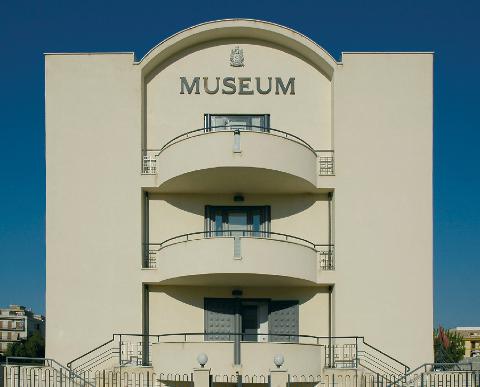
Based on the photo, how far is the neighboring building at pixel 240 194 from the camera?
81.0ft

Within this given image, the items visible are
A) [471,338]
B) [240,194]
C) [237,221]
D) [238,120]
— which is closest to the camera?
[240,194]

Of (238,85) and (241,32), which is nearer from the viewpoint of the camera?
(241,32)

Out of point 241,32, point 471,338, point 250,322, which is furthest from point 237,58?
point 471,338

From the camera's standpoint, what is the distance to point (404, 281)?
25047 mm

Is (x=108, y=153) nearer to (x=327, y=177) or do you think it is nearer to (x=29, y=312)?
(x=327, y=177)

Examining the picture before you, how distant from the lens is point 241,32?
26.9 m

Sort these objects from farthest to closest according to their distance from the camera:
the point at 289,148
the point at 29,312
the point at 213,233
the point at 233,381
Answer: the point at 29,312 → the point at 213,233 → the point at 289,148 → the point at 233,381

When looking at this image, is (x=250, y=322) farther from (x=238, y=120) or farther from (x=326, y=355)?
(x=238, y=120)

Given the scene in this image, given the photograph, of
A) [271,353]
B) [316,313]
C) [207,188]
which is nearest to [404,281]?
[316,313]

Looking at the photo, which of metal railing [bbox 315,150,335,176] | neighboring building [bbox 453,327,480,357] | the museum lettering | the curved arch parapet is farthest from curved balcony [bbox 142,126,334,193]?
neighboring building [bbox 453,327,480,357]

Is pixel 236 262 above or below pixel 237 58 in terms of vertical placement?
below

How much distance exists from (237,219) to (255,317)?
12.1ft

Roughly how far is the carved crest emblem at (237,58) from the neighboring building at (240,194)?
0.05m

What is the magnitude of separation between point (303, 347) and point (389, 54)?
11048mm
